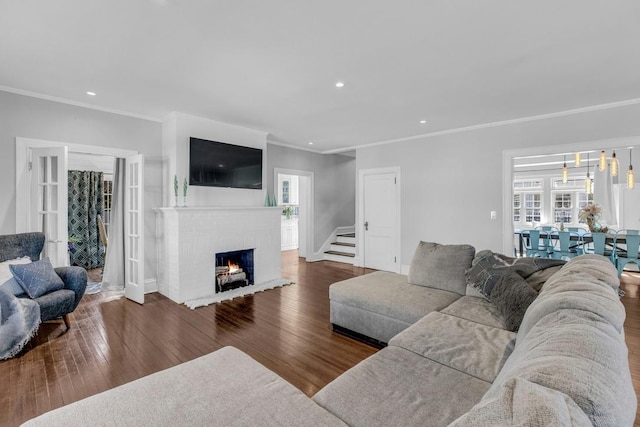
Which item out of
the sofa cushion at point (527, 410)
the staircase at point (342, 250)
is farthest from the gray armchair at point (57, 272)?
the staircase at point (342, 250)

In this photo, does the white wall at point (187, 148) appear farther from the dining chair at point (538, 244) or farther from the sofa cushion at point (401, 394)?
the dining chair at point (538, 244)

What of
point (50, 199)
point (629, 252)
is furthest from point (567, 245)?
point (50, 199)

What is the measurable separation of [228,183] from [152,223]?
1284mm

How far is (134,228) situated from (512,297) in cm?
458

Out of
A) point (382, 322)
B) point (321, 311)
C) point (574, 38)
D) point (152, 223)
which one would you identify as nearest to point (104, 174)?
point (152, 223)

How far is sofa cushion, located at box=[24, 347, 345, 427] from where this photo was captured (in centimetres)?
113

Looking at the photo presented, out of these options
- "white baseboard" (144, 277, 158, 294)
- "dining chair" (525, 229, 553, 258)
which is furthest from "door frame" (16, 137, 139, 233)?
"dining chair" (525, 229, 553, 258)

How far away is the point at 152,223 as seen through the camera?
182 inches

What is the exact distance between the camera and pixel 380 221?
20.6ft

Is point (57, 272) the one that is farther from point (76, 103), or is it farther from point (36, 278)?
point (76, 103)

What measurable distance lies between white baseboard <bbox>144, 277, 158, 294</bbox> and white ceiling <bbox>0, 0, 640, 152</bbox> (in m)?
2.48

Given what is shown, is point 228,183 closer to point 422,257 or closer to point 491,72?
point 422,257

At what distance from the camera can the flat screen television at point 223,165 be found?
4484mm

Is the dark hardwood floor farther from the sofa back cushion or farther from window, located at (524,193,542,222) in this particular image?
window, located at (524,193,542,222)
